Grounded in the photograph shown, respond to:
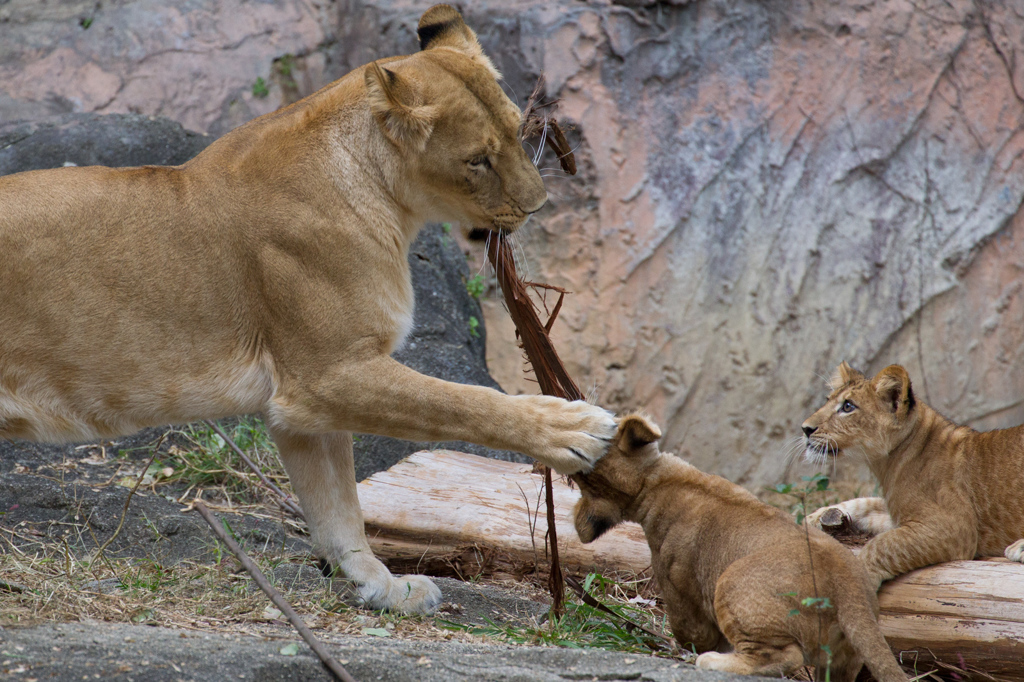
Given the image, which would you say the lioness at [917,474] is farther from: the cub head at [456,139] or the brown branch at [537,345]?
the cub head at [456,139]

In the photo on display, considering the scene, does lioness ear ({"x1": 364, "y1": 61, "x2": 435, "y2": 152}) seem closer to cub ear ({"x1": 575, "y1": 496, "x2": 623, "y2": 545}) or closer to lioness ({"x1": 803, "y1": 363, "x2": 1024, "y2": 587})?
cub ear ({"x1": 575, "y1": 496, "x2": 623, "y2": 545})

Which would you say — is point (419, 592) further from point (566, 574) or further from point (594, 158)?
point (594, 158)

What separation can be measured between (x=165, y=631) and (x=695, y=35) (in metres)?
7.47

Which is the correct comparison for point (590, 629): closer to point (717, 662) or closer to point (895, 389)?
point (717, 662)

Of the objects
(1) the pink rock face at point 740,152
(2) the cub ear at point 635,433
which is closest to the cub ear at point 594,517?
(2) the cub ear at point 635,433

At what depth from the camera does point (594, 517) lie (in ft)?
12.3

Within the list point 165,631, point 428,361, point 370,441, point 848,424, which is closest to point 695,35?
point 428,361

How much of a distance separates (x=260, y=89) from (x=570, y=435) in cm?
666

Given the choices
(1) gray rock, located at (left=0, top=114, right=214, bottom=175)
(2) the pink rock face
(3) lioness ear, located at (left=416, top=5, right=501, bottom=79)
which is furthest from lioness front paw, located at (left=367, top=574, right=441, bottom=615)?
(2) the pink rock face

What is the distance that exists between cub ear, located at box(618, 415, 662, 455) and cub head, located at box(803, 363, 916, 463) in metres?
1.16

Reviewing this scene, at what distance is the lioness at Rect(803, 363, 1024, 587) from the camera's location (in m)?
3.89

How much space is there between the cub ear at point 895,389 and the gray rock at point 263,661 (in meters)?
1.76

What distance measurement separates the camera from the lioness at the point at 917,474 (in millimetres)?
3895

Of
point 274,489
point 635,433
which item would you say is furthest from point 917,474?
point 274,489
